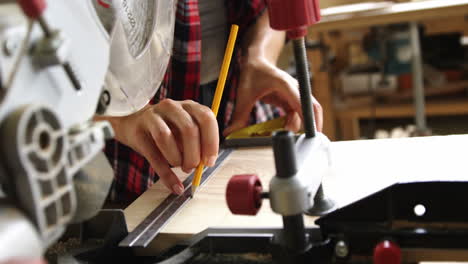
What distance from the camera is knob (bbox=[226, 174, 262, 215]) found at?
577mm

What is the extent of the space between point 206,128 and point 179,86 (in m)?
0.47

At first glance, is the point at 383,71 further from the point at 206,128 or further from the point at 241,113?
the point at 206,128

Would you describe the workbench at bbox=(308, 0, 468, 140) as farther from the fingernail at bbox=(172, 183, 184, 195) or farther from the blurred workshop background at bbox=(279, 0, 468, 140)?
the fingernail at bbox=(172, 183, 184, 195)

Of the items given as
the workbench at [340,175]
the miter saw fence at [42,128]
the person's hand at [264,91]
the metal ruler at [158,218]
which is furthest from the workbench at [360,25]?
the miter saw fence at [42,128]

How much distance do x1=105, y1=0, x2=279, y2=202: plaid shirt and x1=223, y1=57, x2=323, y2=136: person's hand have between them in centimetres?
11

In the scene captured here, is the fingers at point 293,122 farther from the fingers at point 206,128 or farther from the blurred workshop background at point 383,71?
the blurred workshop background at point 383,71

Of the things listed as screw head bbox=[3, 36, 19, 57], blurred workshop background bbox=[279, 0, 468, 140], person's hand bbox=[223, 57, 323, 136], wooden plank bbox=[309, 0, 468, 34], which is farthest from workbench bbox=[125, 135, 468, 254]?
blurred workshop background bbox=[279, 0, 468, 140]

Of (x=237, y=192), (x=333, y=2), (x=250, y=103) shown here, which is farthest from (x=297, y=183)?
(x=333, y=2)

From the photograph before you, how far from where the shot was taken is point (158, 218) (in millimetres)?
778

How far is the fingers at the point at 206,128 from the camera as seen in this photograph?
0.82 metres

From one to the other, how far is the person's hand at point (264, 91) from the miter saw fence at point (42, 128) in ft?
2.07

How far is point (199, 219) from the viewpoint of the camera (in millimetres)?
768

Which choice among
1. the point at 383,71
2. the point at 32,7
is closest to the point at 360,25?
the point at 383,71

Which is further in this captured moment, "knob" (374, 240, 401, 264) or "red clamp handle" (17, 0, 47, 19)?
"knob" (374, 240, 401, 264)
